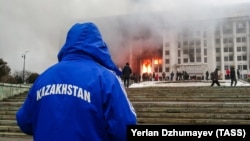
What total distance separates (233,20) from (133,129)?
7263 cm

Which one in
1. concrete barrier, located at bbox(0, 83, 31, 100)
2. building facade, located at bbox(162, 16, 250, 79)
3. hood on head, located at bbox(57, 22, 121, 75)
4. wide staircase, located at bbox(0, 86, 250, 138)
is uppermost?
building facade, located at bbox(162, 16, 250, 79)

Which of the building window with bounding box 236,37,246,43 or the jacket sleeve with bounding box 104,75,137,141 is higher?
the building window with bounding box 236,37,246,43

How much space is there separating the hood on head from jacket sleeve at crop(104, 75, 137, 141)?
18 cm

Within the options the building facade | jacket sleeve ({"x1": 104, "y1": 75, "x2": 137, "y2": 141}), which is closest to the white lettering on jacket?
jacket sleeve ({"x1": 104, "y1": 75, "x2": 137, "y2": 141})

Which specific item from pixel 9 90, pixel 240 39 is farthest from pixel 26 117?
pixel 240 39

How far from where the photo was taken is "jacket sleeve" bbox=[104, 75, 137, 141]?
1.48 m

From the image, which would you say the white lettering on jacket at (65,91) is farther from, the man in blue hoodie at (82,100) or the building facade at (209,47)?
the building facade at (209,47)

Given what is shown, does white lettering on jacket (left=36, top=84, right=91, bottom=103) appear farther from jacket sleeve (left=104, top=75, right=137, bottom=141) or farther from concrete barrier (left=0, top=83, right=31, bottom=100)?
concrete barrier (left=0, top=83, right=31, bottom=100)

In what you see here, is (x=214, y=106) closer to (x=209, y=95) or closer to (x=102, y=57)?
(x=209, y=95)

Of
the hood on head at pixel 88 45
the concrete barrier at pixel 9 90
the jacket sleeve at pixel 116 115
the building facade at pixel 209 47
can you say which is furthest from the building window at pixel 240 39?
the jacket sleeve at pixel 116 115

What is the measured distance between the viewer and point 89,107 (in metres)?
1.50

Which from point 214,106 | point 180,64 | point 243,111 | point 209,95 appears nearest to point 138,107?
point 214,106

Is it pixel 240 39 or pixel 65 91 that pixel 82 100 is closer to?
pixel 65 91

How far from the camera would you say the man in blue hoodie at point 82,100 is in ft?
4.86
